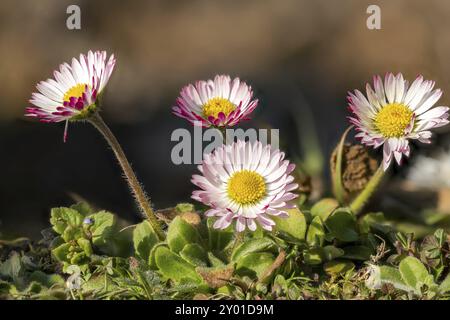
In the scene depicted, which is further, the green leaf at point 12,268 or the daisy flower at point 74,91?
the green leaf at point 12,268

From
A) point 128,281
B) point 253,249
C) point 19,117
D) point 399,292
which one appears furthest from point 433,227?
point 19,117

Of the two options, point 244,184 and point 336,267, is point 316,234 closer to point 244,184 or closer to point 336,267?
point 336,267

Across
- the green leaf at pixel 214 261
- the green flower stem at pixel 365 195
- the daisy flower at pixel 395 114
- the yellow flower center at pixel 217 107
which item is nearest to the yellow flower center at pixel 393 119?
the daisy flower at pixel 395 114

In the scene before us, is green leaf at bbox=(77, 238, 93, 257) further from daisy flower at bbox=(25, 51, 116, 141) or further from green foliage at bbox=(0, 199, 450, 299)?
daisy flower at bbox=(25, 51, 116, 141)

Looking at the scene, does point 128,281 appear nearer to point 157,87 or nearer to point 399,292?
point 399,292

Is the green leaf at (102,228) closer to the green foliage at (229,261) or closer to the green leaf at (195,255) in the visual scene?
the green foliage at (229,261)
